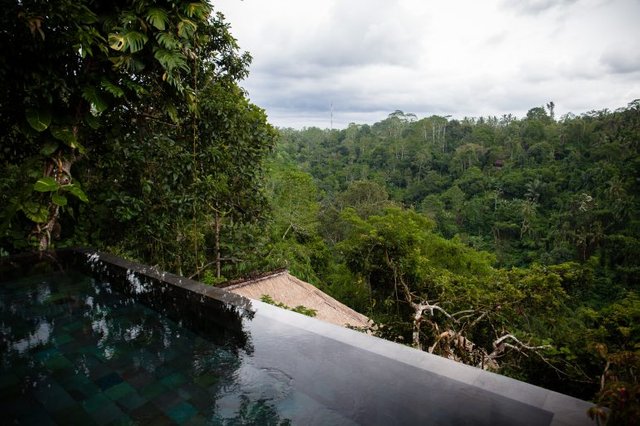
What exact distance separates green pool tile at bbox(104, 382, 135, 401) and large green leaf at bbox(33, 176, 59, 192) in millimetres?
2798

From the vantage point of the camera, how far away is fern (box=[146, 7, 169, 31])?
12.4 feet

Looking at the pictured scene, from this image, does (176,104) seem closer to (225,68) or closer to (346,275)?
(225,68)

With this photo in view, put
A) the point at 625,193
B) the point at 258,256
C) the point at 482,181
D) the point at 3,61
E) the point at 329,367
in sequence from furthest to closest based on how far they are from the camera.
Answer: the point at 482,181
the point at 625,193
the point at 258,256
the point at 3,61
the point at 329,367

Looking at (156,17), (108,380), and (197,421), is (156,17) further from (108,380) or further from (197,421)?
(197,421)

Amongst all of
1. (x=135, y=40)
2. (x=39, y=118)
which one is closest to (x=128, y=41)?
(x=135, y=40)

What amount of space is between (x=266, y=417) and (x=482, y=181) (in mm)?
39647

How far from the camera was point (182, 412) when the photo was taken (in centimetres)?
170

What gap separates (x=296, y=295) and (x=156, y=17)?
24.2ft

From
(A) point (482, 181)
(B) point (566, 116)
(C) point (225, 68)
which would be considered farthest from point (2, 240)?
(B) point (566, 116)

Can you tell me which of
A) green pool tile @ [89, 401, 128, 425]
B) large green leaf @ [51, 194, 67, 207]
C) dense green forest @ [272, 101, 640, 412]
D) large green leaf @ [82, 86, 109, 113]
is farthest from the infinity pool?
large green leaf @ [82, 86, 109, 113]

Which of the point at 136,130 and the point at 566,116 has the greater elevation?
the point at 566,116

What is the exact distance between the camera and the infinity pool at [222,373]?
5.29 feet

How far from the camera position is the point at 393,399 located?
1.67 m

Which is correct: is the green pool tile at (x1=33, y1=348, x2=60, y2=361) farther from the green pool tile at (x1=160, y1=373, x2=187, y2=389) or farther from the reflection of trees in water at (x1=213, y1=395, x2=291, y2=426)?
the reflection of trees in water at (x1=213, y1=395, x2=291, y2=426)
